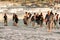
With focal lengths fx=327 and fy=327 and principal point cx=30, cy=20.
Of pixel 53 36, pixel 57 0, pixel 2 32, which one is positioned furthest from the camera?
pixel 57 0

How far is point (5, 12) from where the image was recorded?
64.1ft

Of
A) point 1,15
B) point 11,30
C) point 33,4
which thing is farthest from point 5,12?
point 11,30

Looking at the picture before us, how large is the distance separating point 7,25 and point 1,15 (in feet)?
3.34

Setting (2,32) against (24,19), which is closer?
(2,32)

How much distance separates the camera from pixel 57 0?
19.8m

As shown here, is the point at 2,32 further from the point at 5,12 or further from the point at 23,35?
the point at 5,12

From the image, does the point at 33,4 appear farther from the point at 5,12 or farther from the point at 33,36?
the point at 33,36

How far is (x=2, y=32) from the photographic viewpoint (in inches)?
623

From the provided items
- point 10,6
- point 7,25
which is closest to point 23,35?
point 7,25

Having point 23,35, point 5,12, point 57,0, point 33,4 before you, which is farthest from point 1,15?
point 23,35

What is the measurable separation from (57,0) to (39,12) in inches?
52.3

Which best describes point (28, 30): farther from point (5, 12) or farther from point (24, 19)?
point (5, 12)

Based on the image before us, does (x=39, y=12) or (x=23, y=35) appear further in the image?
(x=39, y=12)

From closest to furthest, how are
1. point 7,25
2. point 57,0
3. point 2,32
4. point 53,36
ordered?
1. point 53,36
2. point 2,32
3. point 7,25
4. point 57,0
